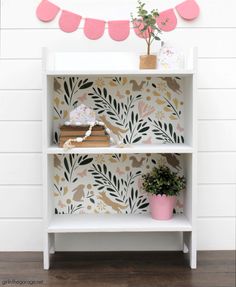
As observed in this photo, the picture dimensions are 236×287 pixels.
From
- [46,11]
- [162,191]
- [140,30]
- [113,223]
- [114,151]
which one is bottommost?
[113,223]

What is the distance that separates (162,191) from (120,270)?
0.41 meters

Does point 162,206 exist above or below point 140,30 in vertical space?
below

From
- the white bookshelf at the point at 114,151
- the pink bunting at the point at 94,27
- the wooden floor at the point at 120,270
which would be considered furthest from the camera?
the pink bunting at the point at 94,27

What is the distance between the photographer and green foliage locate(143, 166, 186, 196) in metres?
1.99

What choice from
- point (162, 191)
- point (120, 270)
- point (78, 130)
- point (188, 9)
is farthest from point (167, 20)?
point (120, 270)

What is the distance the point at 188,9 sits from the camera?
2.12 metres

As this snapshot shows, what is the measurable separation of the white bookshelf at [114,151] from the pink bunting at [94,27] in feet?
0.35

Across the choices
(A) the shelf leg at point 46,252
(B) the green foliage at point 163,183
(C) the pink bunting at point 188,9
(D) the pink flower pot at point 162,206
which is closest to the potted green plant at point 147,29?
(C) the pink bunting at point 188,9

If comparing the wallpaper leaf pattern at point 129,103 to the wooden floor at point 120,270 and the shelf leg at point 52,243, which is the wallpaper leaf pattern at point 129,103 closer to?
the shelf leg at point 52,243

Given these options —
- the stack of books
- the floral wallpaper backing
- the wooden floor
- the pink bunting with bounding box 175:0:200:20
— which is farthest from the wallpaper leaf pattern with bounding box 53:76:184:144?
the wooden floor

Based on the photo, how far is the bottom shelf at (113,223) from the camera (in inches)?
75.2

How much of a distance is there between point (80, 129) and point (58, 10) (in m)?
0.65

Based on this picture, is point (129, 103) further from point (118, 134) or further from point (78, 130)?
point (78, 130)

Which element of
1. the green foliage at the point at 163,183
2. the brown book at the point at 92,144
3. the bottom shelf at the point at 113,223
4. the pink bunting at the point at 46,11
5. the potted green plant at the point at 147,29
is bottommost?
the bottom shelf at the point at 113,223
